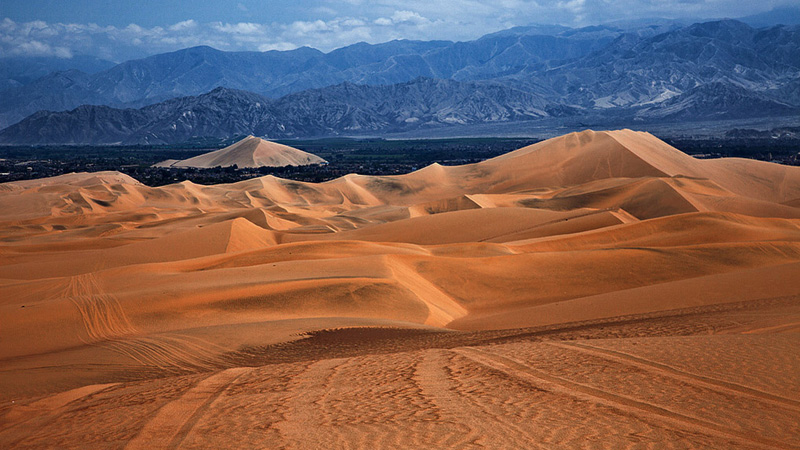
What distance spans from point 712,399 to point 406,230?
116 ft

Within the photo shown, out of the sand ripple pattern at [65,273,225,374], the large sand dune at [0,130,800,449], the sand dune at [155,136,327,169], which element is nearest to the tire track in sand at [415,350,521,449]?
the large sand dune at [0,130,800,449]

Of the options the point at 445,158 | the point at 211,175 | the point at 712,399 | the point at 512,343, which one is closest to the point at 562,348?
the point at 512,343

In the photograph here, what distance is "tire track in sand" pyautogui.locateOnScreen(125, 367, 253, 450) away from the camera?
28.3 feet

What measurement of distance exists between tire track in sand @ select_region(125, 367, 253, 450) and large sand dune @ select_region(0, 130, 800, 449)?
4 centimetres

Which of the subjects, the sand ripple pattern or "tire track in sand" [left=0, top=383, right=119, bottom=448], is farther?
the sand ripple pattern

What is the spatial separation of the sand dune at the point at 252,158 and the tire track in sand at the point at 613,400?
123 meters

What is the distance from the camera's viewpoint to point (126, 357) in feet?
46.5

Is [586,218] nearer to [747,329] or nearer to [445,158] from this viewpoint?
[747,329]

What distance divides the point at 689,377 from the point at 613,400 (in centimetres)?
176

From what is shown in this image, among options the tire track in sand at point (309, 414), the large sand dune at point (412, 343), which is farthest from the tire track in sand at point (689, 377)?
the tire track in sand at point (309, 414)

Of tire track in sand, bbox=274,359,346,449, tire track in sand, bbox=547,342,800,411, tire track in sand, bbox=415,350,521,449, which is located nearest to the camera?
tire track in sand, bbox=415,350,521,449

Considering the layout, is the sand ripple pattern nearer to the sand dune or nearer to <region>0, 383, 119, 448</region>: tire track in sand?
<region>0, 383, 119, 448</region>: tire track in sand

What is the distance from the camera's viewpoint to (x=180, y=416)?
31.9 ft

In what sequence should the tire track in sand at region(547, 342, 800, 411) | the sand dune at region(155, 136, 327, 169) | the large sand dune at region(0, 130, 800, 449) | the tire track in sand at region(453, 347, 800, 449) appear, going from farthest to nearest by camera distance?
1. the sand dune at region(155, 136, 327, 169)
2. the tire track in sand at region(547, 342, 800, 411)
3. the large sand dune at region(0, 130, 800, 449)
4. the tire track in sand at region(453, 347, 800, 449)
